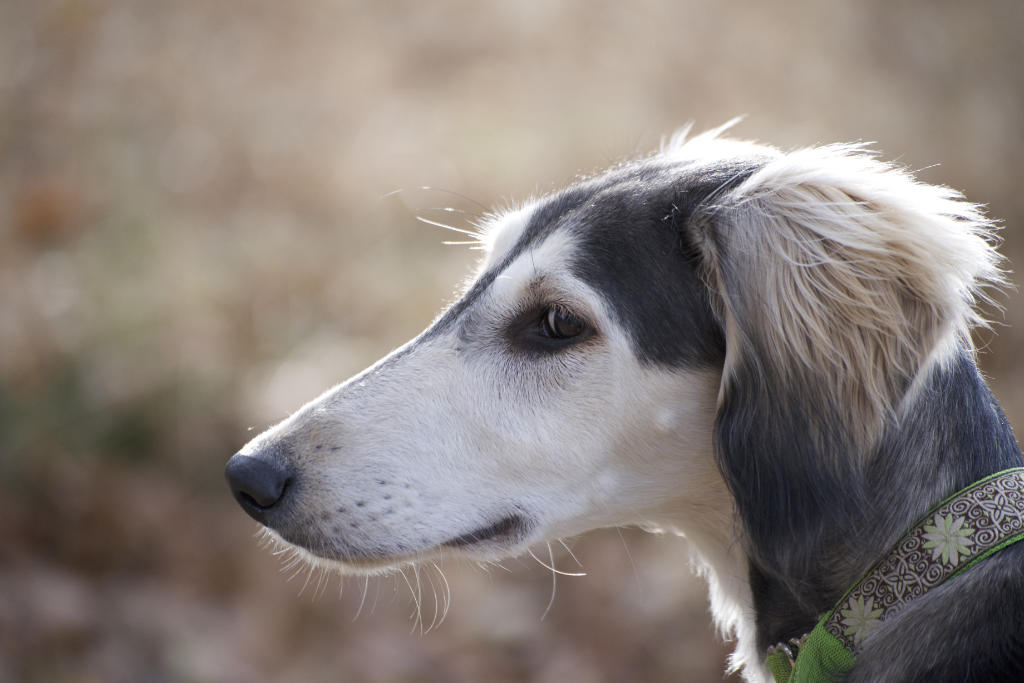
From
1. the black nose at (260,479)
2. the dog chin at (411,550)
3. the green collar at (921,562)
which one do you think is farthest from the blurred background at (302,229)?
the green collar at (921,562)

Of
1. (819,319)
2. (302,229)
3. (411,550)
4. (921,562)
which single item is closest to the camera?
(921,562)

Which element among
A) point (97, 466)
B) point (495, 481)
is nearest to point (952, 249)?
Answer: point (495, 481)

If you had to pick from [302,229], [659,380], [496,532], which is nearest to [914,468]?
[659,380]

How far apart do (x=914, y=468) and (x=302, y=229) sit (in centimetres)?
567

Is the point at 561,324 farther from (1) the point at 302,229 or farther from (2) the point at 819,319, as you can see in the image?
(1) the point at 302,229

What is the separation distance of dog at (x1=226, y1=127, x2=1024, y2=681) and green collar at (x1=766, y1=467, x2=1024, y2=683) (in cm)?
4

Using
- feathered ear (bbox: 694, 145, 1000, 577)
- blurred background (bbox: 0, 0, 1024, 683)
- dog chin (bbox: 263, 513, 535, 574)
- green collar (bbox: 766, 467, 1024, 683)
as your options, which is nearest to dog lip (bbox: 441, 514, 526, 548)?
dog chin (bbox: 263, 513, 535, 574)

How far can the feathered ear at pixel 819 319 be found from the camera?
7.34 feet

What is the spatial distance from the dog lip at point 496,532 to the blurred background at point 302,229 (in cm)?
142

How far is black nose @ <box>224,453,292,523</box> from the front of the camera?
240 centimetres

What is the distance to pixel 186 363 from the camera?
18.7ft

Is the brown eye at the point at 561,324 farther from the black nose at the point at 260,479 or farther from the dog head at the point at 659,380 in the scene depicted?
the black nose at the point at 260,479

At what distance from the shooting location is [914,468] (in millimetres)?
2254

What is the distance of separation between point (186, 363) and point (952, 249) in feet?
14.8
